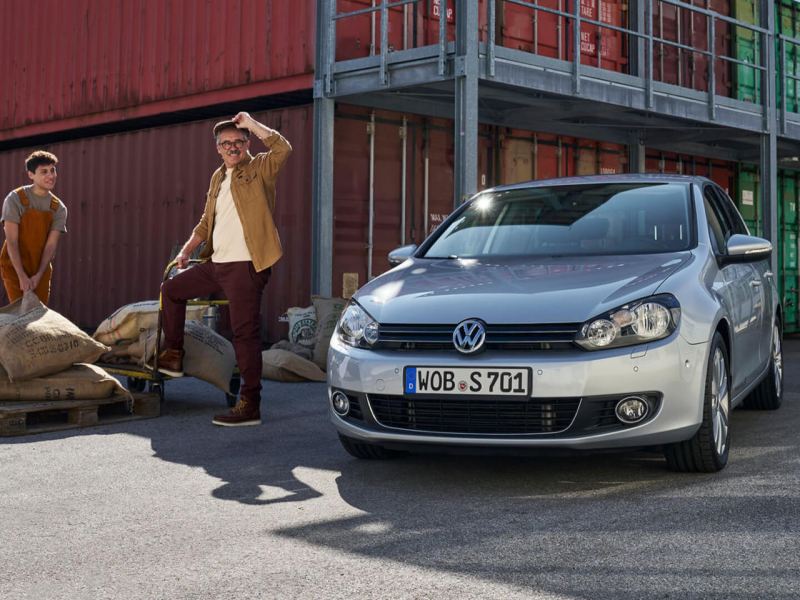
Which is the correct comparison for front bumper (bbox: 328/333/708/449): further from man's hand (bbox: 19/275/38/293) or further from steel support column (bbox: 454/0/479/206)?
steel support column (bbox: 454/0/479/206)

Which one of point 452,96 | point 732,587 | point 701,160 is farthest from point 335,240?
point 732,587

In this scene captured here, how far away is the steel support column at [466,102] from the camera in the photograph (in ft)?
30.4

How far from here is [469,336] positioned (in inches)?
166

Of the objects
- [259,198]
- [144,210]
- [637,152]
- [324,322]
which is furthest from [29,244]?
[637,152]

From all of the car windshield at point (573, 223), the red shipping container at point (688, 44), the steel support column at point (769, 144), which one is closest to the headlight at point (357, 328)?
the car windshield at point (573, 223)

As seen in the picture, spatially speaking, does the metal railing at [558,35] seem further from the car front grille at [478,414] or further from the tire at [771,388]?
the car front grille at [478,414]

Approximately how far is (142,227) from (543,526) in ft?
34.6

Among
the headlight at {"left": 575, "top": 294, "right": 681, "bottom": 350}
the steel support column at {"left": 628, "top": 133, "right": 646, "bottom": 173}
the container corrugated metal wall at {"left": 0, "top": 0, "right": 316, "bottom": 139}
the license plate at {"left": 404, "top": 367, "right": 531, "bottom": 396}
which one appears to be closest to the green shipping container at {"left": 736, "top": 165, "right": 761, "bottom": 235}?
the steel support column at {"left": 628, "top": 133, "right": 646, "bottom": 173}

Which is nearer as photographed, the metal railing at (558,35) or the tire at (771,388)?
the tire at (771,388)

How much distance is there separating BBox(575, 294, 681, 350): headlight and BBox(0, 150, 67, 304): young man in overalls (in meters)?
4.28

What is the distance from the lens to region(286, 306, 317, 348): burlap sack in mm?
10039

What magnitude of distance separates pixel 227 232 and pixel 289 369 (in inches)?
114

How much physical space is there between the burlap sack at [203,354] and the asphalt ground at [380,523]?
0.88 meters

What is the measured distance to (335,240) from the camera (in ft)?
36.6
